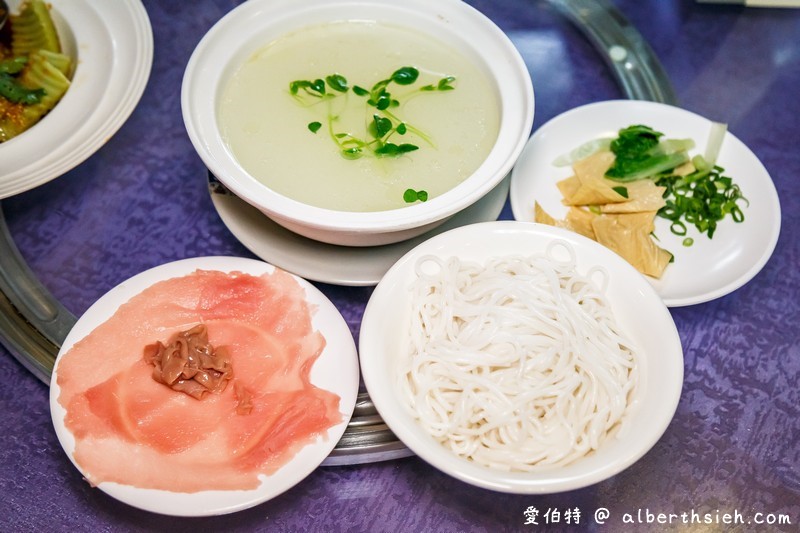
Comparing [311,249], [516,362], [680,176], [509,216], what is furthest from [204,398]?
[680,176]

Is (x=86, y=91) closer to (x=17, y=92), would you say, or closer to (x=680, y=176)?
(x=17, y=92)

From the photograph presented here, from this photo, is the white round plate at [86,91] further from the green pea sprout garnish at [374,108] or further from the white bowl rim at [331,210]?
the green pea sprout garnish at [374,108]

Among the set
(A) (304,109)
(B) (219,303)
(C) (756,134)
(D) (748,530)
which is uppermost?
(A) (304,109)

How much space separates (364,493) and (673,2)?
2.06 metres

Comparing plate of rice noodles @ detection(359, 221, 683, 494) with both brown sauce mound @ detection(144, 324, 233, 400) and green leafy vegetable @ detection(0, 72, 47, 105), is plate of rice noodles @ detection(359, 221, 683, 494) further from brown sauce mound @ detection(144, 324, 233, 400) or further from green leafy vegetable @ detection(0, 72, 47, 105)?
green leafy vegetable @ detection(0, 72, 47, 105)

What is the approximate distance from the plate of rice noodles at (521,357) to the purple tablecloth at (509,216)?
22 cm

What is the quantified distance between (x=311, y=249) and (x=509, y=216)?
1.95 ft

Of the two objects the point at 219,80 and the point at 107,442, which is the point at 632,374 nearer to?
the point at 107,442

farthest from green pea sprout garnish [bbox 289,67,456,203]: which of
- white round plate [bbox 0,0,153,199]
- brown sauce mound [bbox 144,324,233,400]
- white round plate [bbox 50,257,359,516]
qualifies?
brown sauce mound [bbox 144,324,233,400]

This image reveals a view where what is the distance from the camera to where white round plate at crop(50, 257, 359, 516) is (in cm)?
148

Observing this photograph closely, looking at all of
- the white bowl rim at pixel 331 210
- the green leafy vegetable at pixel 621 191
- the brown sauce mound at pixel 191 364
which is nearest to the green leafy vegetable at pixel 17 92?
the white bowl rim at pixel 331 210

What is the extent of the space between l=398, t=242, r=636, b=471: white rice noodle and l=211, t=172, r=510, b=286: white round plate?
0.75ft

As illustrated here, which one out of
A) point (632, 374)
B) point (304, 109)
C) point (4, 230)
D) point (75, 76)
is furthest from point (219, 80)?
point (632, 374)

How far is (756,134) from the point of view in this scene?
237cm
